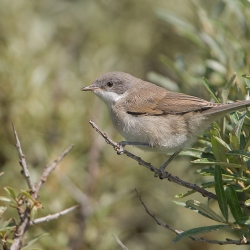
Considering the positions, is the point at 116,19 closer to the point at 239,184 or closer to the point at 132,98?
the point at 132,98

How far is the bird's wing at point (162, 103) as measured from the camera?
12.9 ft

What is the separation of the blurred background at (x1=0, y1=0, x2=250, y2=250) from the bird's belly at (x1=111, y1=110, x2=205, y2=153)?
1.37 feet

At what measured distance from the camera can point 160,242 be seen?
5750mm

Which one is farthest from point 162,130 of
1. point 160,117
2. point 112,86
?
point 112,86

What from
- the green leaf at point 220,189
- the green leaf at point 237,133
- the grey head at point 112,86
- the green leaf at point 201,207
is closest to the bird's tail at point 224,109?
the green leaf at point 237,133

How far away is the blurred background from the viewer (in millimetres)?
4508

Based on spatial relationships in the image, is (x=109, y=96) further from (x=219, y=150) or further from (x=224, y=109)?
(x=219, y=150)

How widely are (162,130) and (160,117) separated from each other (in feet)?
0.46

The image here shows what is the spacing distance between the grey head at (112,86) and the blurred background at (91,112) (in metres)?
0.30

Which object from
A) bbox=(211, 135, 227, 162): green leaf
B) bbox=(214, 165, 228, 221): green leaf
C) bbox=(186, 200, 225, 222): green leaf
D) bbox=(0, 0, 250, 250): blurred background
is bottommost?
bbox=(0, 0, 250, 250): blurred background

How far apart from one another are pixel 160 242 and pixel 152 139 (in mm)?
2012

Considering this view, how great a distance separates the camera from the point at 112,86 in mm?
4965

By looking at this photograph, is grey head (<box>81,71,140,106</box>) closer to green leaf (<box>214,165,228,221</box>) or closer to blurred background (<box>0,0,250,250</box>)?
blurred background (<box>0,0,250,250</box>)

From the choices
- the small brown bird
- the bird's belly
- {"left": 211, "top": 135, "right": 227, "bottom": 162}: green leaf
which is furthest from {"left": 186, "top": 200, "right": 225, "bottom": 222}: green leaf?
the bird's belly
